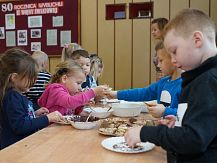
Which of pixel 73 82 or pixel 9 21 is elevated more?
pixel 9 21

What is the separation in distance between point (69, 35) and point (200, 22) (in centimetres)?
391

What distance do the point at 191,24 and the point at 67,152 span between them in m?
0.68

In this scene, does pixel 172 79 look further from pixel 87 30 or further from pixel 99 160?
pixel 87 30

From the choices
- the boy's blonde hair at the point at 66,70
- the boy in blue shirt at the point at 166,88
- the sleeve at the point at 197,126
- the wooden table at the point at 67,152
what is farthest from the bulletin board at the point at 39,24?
the sleeve at the point at 197,126

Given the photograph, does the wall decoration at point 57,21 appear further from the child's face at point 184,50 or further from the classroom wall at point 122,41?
the child's face at point 184,50

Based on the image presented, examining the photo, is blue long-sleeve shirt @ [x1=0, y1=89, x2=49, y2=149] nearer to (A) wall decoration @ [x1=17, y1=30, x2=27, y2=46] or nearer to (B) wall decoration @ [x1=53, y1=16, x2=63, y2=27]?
(B) wall decoration @ [x1=53, y1=16, x2=63, y2=27]

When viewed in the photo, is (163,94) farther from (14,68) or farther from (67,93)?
(14,68)

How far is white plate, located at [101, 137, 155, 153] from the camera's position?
4.07 feet

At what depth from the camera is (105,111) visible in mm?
1947

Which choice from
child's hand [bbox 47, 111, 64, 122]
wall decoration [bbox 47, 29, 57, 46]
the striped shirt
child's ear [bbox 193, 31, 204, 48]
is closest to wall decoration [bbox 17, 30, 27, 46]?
wall decoration [bbox 47, 29, 57, 46]

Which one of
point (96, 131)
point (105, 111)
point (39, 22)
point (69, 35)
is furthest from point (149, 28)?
point (96, 131)

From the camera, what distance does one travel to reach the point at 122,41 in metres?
4.62

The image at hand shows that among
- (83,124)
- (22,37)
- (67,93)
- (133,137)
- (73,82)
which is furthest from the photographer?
(22,37)

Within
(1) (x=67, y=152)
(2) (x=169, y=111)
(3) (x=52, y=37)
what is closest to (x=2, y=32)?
(3) (x=52, y=37)
